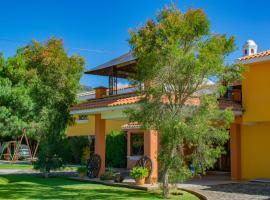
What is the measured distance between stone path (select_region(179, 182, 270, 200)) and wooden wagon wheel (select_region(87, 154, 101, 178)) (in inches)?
202

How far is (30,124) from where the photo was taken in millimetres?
37188

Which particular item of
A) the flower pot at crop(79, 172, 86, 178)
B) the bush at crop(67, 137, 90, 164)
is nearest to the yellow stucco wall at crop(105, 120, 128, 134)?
the bush at crop(67, 137, 90, 164)

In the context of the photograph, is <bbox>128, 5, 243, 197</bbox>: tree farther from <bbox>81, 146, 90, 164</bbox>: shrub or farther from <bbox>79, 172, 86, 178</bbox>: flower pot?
<bbox>81, 146, 90, 164</bbox>: shrub

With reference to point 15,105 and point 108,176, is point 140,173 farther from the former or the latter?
point 15,105

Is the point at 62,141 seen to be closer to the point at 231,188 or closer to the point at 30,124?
the point at 231,188

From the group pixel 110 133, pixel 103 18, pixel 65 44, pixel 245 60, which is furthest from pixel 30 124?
pixel 245 60

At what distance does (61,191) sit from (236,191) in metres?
6.81

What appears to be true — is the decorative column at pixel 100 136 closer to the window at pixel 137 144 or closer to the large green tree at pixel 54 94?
the large green tree at pixel 54 94

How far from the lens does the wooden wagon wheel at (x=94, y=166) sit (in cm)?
2128

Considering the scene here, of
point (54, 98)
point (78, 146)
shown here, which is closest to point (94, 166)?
point (54, 98)

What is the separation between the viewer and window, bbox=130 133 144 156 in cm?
2914

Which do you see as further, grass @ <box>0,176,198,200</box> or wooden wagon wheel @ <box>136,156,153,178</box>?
wooden wagon wheel @ <box>136,156,153,178</box>

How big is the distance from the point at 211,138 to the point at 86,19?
13454mm

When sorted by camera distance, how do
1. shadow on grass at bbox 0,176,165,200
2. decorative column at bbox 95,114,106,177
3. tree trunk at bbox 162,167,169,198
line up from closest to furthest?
tree trunk at bbox 162,167,169,198, shadow on grass at bbox 0,176,165,200, decorative column at bbox 95,114,106,177
